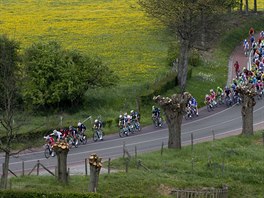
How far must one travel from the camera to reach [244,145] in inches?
1880

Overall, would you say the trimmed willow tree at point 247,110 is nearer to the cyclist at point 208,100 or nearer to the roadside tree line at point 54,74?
the cyclist at point 208,100

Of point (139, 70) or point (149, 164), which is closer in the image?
point (149, 164)

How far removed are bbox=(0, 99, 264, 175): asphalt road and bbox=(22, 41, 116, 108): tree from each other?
7.26m

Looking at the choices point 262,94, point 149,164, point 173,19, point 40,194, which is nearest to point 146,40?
point 173,19

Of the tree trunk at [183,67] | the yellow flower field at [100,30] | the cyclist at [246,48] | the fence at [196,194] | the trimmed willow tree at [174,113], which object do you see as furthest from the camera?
the cyclist at [246,48]

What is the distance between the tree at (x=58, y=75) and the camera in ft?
192

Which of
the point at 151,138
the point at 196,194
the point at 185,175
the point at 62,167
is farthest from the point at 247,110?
the point at 62,167

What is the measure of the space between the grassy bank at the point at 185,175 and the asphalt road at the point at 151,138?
13.5 ft

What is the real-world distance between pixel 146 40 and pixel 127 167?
54181mm

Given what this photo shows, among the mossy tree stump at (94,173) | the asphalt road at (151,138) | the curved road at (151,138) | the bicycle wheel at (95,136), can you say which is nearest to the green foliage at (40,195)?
the mossy tree stump at (94,173)

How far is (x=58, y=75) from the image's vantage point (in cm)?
5978

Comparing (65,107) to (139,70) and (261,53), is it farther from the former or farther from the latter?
(261,53)

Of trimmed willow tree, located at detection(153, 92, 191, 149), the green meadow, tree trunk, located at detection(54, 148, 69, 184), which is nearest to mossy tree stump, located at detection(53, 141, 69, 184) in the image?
tree trunk, located at detection(54, 148, 69, 184)

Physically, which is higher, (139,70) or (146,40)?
(146,40)
